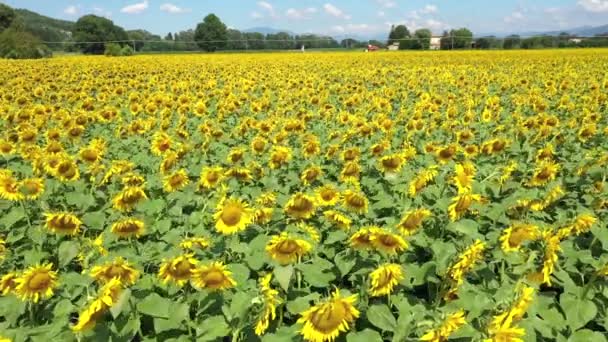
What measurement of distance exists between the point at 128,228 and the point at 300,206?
3.32ft

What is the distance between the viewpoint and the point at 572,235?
3209mm

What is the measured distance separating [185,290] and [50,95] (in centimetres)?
937

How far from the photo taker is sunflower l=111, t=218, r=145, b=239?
2945mm

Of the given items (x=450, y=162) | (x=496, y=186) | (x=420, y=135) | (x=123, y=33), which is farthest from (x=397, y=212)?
(x=123, y=33)

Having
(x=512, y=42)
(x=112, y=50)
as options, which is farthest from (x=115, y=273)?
(x=512, y=42)

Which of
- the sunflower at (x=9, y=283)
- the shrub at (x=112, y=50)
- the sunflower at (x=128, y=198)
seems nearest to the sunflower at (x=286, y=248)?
the sunflower at (x=9, y=283)

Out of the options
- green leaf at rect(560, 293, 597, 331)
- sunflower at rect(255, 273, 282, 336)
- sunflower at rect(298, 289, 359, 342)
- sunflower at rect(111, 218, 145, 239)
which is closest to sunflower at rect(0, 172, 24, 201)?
sunflower at rect(111, 218, 145, 239)

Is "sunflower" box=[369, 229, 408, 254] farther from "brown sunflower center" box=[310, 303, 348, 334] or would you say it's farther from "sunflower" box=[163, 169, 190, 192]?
"sunflower" box=[163, 169, 190, 192]

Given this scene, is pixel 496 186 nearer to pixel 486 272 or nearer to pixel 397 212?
pixel 397 212

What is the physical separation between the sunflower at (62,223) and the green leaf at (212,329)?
1.22 m

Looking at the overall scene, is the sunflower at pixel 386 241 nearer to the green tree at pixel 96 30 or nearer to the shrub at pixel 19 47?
the shrub at pixel 19 47

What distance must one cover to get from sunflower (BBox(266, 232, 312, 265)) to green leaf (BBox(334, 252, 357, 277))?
27cm

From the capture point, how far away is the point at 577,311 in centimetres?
231

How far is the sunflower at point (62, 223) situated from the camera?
2924 mm
